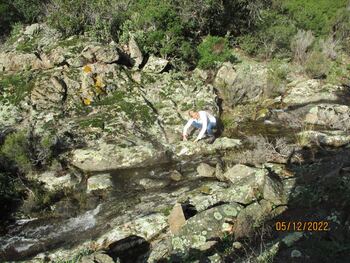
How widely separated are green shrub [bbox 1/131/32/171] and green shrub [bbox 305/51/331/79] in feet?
39.9

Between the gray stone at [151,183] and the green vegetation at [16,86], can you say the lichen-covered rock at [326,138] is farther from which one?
the green vegetation at [16,86]

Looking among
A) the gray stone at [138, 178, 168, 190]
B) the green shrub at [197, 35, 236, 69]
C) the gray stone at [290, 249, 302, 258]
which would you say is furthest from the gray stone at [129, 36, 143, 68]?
the gray stone at [290, 249, 302, 258]

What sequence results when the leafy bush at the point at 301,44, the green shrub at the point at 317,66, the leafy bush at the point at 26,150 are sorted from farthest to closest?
1. the leafy bush at the point at 301,44
2. the green shrub at the point at 317,66
3. the leafy bush at the point at 26,150

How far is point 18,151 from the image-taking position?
10164 millimetres

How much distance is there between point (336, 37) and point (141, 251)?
17.0 meters

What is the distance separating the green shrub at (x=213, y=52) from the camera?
1608 cm

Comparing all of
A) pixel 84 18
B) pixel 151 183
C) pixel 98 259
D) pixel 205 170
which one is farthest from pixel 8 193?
pixel 84 18

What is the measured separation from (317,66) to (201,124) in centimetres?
773

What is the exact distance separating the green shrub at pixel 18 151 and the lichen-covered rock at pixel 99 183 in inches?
67.1

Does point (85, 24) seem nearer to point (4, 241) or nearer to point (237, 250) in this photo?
point (4, 241)

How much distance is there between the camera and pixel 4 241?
26.6 feet

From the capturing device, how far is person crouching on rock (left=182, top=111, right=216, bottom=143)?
11438mm

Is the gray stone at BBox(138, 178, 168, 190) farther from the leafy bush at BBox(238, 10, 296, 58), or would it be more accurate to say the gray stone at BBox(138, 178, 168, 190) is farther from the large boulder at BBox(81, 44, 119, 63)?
the leafy bush at BBox(238, 10, 296, 58)
